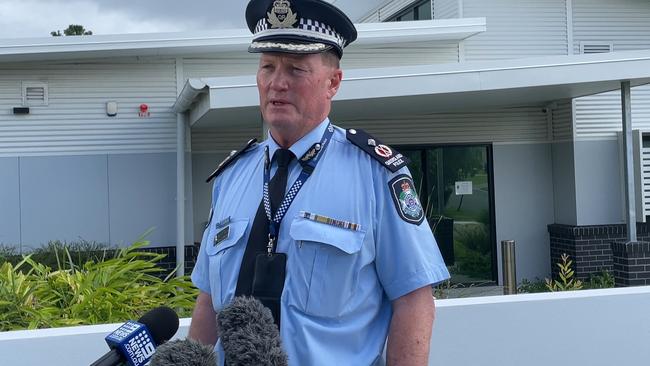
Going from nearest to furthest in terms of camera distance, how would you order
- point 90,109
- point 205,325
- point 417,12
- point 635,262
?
point 205,325
point 635,262
point 90,109
point 417,12

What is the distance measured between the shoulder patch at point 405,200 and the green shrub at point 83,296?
2974 millimetres

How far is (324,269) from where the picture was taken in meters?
1.94

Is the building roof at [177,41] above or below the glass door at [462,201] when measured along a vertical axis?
above

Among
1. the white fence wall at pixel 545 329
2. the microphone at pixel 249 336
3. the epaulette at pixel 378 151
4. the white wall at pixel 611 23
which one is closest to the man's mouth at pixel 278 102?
the epaulette at pixel 378 151

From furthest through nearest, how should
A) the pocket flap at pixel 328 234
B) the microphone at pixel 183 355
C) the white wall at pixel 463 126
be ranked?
the white wall at pixel 463 126
the pocket flap at pixel 328 234
the microphone at pixel 183 355

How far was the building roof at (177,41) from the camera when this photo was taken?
33.2 ft

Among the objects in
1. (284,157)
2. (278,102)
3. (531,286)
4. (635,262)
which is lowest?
(531,286)

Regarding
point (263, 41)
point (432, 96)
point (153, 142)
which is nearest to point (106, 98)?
point (153, 142)

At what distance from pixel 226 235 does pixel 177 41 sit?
862cm

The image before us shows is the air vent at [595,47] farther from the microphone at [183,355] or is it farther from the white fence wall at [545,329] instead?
the microphone at [183,355]

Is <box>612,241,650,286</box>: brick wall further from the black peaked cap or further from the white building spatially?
the black peaked cap

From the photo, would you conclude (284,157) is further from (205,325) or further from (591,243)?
(591,243)

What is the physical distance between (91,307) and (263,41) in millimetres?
3031

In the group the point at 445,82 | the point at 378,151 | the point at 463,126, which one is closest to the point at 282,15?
the point at 378,151
